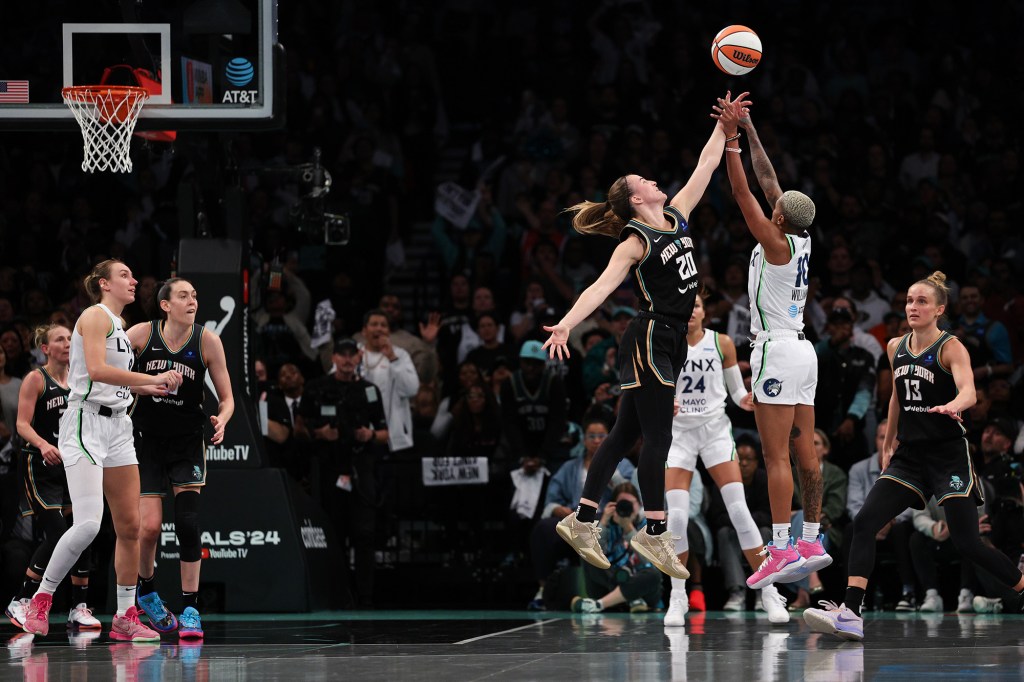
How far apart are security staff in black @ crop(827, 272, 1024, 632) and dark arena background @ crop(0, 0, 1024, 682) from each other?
0.63 meters

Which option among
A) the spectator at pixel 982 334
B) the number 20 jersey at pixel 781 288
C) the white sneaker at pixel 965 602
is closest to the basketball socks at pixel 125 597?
the number 20 jersey at pixel 781 288

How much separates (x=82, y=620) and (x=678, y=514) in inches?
192

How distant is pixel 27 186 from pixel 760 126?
9.80 meters

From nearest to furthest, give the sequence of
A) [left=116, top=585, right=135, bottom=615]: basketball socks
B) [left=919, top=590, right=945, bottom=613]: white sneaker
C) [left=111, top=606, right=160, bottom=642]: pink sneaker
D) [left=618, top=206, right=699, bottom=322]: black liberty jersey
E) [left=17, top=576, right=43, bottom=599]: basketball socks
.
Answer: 1. [left=618, top=206, right=699, bottom=322]: black liberty jersey
2. [left=111, top=606, right=160, bottom=642]: pink sneaker
3. [left=116, top=585, right=135, bottom=615]: basketball socks
4. [left=17, top=576, right=43, bottom=599]: basketball socks
5. [left=919, top=590, right=945, bottom=613]: white sneaker

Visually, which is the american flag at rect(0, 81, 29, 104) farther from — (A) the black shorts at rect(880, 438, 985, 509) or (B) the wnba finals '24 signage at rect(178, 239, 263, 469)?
(A) the black shorts at rect(880, 438, 985, 509)

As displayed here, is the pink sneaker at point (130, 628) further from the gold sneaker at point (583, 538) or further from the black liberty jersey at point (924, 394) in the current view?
the black liberty jersey at point (924, 394)

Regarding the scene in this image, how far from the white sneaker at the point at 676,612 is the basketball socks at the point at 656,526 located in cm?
183

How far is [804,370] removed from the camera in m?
10.2

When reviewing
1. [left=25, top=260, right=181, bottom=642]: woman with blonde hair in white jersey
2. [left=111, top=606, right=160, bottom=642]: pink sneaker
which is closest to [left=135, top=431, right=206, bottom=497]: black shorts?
[left=25, top=260, right=181, bottom=642]: woman with blonde hair in white jersey

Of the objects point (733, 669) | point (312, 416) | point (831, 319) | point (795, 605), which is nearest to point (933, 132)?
point (831, 319)

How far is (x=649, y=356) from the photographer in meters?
8.98

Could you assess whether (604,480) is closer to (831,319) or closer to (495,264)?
(831,319)

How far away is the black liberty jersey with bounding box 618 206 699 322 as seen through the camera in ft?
29.9

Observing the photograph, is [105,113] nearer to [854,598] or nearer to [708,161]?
[708,161]
